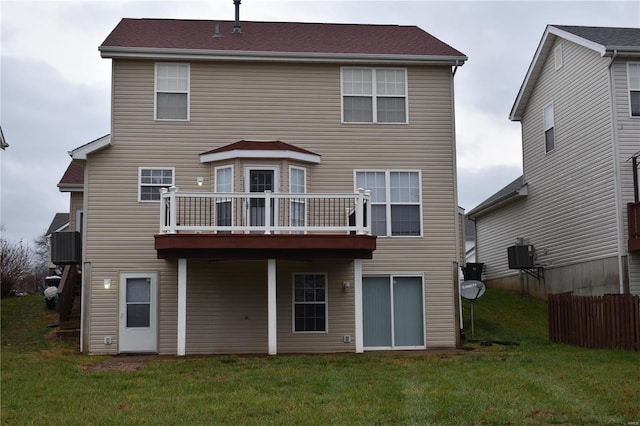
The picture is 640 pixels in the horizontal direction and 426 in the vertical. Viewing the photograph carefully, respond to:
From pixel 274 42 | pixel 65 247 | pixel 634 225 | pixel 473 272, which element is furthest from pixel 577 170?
pixel 65 247

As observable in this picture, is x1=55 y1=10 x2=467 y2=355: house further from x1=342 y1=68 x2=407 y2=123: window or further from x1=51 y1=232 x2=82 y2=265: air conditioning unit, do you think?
x1=51 y1=232 x2=82 y2=265: air conditioning unit

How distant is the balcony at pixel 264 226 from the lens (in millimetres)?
18109

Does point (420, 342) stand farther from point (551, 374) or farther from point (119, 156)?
point (119, 156)

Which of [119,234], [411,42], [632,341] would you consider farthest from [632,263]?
[119,234]

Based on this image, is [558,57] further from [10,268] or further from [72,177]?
[10,268]

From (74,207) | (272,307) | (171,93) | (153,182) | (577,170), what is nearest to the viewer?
(272,307)

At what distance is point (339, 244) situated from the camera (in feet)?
60.1

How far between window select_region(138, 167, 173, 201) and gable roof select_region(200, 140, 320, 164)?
94 centimetres

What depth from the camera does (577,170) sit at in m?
24.3

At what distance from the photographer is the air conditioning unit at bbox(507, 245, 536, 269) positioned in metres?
27.8

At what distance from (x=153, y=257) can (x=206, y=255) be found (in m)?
2.08

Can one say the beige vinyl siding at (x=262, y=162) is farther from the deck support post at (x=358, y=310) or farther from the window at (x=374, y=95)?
the deck support post at (x=358, y=310)

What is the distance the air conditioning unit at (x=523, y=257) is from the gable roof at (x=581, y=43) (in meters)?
4.62

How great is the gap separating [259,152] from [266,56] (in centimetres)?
263
